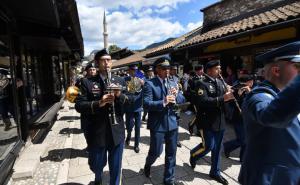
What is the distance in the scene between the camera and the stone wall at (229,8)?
887 centimetres

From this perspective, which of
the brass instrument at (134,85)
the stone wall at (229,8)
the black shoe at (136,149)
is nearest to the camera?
the black shoe at (136,149)

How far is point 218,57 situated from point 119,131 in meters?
6.65

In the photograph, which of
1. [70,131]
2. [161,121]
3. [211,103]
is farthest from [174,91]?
[70,131]

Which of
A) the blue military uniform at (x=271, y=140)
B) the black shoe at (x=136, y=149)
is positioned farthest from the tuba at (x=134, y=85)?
the blue military uniform at (x=271, y=140)

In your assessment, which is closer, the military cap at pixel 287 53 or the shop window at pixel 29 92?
the military cap at pixel 287 53

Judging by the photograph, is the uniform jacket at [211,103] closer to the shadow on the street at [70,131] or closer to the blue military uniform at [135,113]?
the blue military uniform at [135,113]

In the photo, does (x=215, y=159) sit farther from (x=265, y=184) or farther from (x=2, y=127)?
(x=2, y=127)

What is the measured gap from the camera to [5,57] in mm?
4188

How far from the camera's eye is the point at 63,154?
5000 mm

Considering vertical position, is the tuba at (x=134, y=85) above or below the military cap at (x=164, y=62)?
below

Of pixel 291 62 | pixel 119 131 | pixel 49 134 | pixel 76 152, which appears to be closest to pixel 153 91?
pixel 119 131

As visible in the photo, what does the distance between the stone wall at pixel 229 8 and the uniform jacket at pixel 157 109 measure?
6946 mm

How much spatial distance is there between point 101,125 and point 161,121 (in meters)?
0.90

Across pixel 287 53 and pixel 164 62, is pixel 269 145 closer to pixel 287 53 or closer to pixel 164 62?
pixel 287 53
